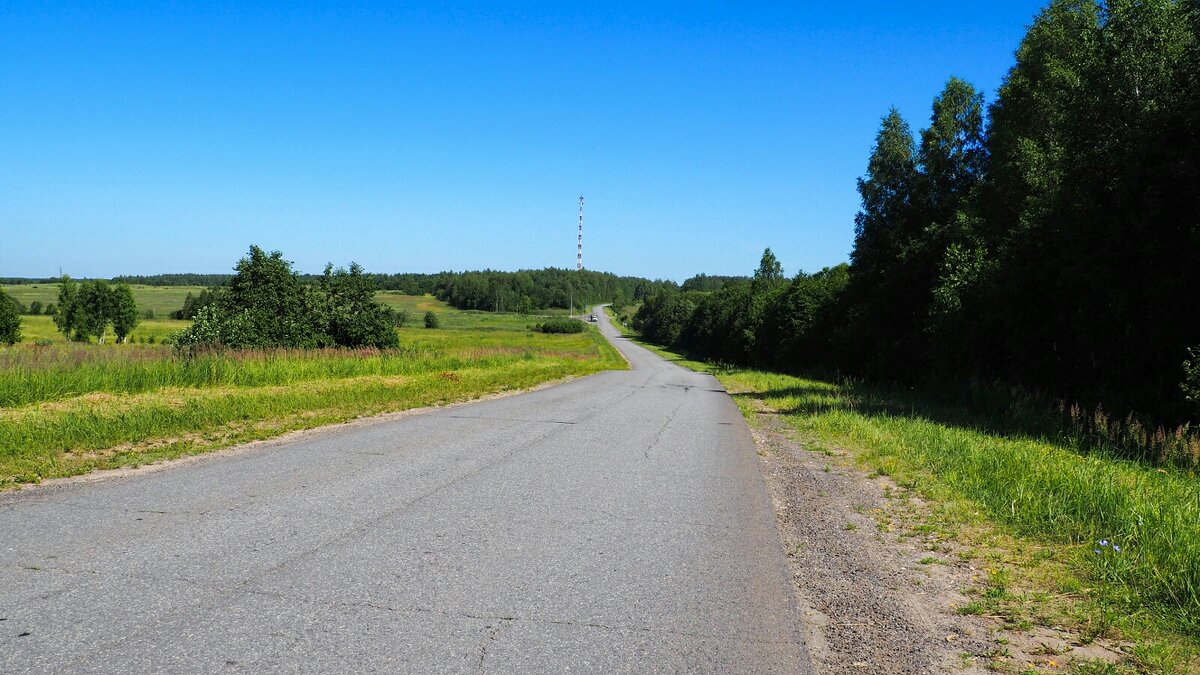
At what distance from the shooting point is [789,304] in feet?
176

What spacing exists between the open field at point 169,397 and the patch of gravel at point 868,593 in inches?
296

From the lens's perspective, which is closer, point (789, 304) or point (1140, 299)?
point (1140, 299)

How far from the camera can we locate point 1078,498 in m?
6.38

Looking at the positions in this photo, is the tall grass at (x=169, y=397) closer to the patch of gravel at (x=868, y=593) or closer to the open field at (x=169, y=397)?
the open field at (x=169, y=397)

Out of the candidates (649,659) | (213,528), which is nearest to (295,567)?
(213,528)

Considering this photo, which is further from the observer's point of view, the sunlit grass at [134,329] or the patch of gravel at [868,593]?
the sunlit grass at [134,329]

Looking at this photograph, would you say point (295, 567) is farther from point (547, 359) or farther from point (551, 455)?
point (547, 359)

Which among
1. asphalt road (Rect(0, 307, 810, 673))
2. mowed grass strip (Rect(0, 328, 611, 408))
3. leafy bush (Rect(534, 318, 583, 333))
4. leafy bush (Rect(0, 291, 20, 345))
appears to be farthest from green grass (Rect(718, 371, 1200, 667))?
leafy bush (Rect(534, 318, 583, 333))

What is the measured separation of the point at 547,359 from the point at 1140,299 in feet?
101

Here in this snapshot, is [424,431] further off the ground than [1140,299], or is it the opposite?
[1140,299]

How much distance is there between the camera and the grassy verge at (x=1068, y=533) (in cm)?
397

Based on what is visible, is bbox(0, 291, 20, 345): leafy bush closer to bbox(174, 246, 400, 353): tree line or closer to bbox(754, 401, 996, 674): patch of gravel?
bbox(174, 246, 400, 353): tree line

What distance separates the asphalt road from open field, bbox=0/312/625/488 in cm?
192

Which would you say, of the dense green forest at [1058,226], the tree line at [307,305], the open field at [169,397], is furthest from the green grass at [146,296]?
the dense green forest at [1058,226]
